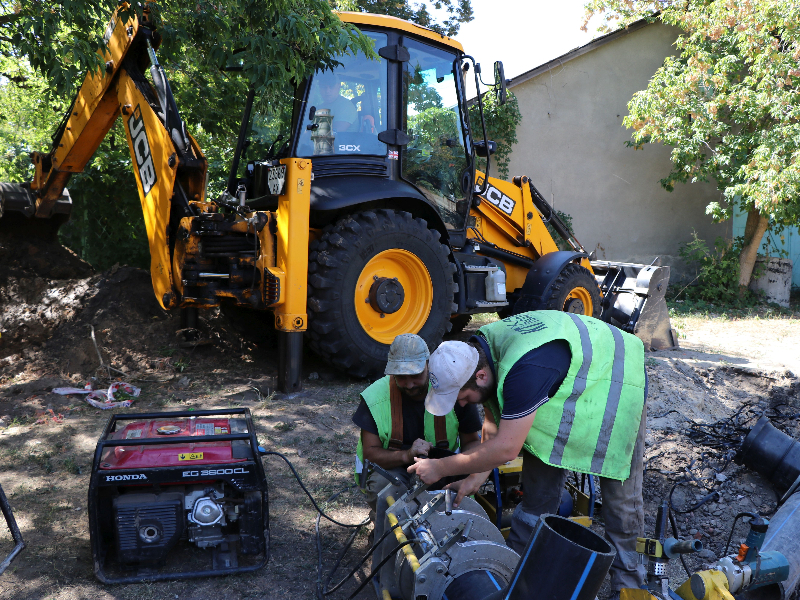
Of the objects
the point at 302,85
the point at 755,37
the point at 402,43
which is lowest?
the point at 302,85

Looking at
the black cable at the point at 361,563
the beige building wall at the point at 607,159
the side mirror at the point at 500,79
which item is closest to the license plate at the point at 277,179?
the side mirror at the point at 500,79

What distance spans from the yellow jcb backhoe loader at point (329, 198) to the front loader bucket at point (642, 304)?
104cm

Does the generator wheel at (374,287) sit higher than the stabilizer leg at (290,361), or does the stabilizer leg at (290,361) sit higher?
the generator wheel at (374,287)

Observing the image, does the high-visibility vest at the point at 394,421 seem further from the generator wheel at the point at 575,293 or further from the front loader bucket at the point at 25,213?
the front loader bucket at the point at 25,213

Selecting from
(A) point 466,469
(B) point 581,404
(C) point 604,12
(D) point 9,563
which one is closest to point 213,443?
(D) point 9,563

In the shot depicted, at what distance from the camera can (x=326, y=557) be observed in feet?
10.4

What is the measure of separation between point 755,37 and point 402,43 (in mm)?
7473

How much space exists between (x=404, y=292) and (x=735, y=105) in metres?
8.35

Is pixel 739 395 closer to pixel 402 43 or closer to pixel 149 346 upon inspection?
pixel 402 43

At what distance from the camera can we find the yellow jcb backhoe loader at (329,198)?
5.16 metres

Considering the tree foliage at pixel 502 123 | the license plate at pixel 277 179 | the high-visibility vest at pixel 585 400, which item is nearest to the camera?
the high-visibility vest at pixel 585 400

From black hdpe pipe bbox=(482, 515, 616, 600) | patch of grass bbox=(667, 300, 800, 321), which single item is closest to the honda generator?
black hdpe pipe bbox=(482, 515, 616, 600)

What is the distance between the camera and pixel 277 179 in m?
5.12

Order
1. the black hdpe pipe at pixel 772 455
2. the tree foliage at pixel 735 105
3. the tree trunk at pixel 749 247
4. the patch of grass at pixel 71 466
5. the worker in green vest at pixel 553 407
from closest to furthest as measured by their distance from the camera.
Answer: the worker in green vest at pixel 553 407 → the black hdpe pipe at pixel 772 455 → the patch of grass at pixel 71 466 → the tree foliage at pixel 735 105 → the tree trunk at pixel 749 247
